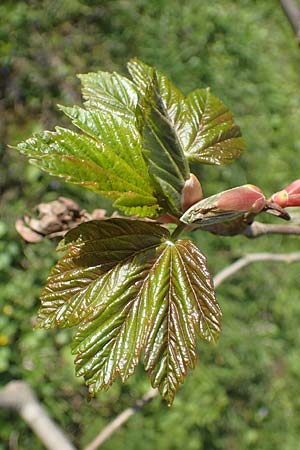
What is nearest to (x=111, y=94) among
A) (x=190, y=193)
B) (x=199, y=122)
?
(x=199, y=122)

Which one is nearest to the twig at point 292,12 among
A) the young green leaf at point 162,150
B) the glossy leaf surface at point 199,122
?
the glossy leaf surface at point 199,122

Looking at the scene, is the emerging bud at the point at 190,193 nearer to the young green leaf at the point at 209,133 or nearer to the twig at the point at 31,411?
the young green leaf at the point at 209,133

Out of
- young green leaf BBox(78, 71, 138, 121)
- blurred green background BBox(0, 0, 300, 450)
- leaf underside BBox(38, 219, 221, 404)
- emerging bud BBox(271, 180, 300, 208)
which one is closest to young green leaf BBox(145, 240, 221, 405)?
leaf underside BBox(38, 219, 221, 404)

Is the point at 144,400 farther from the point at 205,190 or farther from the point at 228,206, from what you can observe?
the point at 205,190

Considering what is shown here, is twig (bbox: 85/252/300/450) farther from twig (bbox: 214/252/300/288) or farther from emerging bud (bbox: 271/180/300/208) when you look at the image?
emerging bud (bbox: 271/180/300/208)

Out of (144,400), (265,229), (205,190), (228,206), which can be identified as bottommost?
(205,190)

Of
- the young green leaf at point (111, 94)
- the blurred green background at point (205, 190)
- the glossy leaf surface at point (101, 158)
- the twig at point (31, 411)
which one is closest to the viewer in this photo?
the glossy leaf surface at point (101, 158)

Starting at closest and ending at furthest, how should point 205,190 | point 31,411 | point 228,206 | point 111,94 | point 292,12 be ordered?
point 228,206
point 111,94
point 292,12
point 31,411
point 205,190

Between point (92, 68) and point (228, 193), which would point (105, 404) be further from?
point (228, 193)

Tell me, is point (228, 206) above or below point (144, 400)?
above
